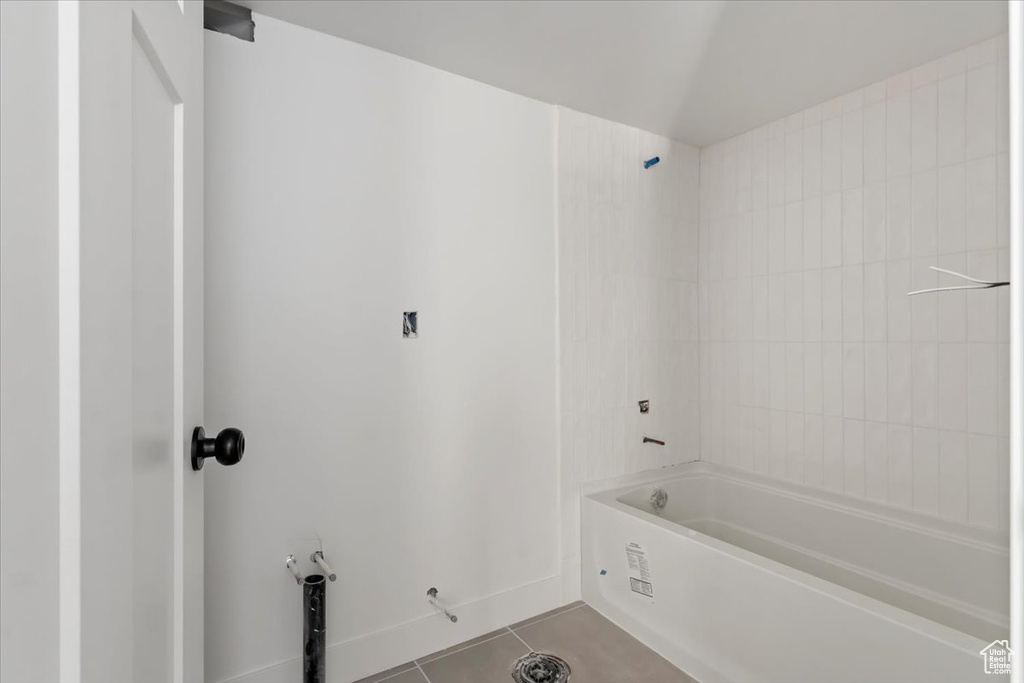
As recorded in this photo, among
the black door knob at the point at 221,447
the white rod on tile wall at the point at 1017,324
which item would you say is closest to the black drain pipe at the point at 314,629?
the black door knob at the point at 221,447

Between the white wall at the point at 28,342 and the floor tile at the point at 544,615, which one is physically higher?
the white wall at the point at 28,342

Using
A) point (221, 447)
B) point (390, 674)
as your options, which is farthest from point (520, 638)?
point (221, 447)

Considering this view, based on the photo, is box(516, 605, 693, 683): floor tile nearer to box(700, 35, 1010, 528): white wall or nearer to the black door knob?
box(700, 35, 1010, 528): white wall

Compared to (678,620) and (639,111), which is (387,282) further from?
(678,620)

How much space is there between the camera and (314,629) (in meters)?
1.57

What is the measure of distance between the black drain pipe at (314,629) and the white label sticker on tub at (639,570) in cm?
119

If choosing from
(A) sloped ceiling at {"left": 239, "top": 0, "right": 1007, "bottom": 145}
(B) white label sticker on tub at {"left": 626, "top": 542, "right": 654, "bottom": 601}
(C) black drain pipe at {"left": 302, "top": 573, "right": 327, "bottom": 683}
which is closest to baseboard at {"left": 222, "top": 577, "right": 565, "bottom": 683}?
(C) black drain pipe at {"left": 302, "top": 573, "right": 327, "bottom": 683}

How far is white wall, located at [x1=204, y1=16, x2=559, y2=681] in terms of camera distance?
1.63 metres

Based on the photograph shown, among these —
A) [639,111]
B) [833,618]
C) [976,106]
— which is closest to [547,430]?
[833,618]

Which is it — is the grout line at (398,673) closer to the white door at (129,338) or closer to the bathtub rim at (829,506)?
the bathtub rim at (829,506)

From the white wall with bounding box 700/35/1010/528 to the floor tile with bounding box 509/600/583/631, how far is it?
1.14 metres

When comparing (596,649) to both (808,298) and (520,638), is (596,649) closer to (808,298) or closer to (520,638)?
(520,638)

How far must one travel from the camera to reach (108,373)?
0.44m

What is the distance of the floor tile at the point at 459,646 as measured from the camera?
192 cm
